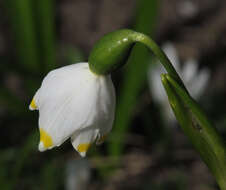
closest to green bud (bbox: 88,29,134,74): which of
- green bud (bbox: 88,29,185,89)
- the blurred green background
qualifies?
green bud (bbox: 88,29,185,89)

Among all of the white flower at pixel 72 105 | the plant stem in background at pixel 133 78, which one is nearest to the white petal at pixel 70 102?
the white flower at pixel 72 105

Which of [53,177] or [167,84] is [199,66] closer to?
[53,177]

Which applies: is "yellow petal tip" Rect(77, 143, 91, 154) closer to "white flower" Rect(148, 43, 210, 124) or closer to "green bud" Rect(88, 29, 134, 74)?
"green bud" Rect(88, 29, 134, 74)

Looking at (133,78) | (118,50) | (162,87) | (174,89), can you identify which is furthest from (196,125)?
(162,87)

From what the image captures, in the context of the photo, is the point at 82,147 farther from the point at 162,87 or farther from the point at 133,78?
the point at 162,87

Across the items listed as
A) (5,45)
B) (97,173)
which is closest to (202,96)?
(97,173)

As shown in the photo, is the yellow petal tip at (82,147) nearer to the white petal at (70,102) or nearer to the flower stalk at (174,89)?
the white petal at (70,102)
